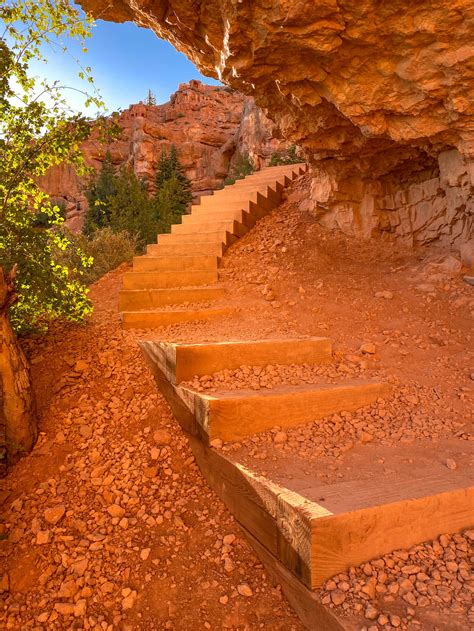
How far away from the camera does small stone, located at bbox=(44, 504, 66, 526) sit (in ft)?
6.35

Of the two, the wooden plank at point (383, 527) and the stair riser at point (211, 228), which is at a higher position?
the stair riser at point (211, 228)

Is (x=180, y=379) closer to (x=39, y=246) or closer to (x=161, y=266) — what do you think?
(x=39, y=246)

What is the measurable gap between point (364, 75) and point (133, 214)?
7846mm

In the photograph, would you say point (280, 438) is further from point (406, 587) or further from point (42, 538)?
point (42, 538)

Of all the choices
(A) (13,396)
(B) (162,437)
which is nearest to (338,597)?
(B) (162,437)

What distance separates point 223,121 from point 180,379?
26962 millimetres

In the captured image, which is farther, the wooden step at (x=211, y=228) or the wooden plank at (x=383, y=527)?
the wooden step at (x=211, y=228)

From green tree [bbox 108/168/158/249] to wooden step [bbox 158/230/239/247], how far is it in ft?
9.77

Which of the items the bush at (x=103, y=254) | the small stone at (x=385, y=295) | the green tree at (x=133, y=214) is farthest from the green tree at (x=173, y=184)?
the small stone at (x=385, y=295)

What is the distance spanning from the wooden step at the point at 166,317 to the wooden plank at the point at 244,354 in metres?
1.33

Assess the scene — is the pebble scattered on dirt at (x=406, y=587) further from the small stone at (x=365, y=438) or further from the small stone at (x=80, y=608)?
the small stone at (x=80, y=608)

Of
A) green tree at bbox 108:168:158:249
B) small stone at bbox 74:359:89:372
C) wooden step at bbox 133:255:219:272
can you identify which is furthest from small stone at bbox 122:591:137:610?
green tree at bbox 108:168:158:249

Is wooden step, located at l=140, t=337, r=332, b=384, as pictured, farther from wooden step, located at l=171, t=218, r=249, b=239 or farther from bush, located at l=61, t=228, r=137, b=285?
bush, located at l=61, t=228, r=137, b=285

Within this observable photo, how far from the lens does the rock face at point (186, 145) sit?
68.0ft
